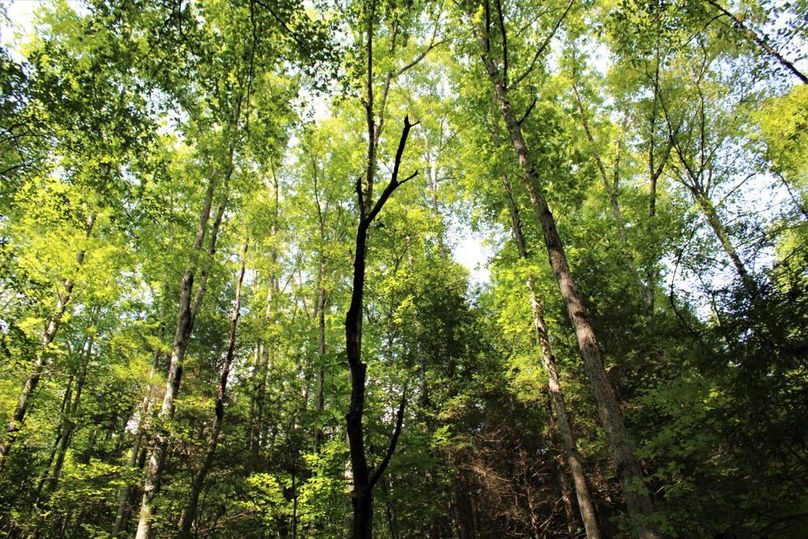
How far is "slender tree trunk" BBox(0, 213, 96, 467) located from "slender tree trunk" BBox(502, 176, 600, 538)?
11.7m

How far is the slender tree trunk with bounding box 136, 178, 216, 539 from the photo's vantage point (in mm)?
8313

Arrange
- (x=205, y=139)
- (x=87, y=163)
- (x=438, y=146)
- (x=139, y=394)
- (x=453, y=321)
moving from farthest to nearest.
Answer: (x=438, y=146) → (x=453, y=321) → (x=139, y=394) → (x=205, y=139) → (x=87, y=163)

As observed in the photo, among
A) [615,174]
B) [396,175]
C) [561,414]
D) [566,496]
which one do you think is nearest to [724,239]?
[615,174]

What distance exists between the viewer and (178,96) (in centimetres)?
A: 752

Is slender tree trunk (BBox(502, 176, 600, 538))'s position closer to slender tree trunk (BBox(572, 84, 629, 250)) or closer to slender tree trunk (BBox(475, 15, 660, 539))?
slender tree trunk (BBox(475, 15, 660, 539))

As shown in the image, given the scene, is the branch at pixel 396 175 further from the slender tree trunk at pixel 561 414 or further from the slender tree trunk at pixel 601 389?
the slender tree trunk at pixel 561 414

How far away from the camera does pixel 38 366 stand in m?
10.6

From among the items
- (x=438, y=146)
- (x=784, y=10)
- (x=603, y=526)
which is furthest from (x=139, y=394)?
(x=784, y=10)

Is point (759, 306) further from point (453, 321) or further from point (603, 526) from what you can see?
point (603, 526)

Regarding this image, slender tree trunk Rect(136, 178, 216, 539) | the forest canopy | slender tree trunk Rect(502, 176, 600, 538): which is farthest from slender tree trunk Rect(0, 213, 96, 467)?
slender tree trunk Rect(502, 176, 600, 538)

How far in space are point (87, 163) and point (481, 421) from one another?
37.8 ft

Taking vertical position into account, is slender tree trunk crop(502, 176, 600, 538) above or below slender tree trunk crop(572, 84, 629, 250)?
below

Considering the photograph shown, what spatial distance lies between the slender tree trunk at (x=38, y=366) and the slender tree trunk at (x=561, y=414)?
1172 centimetres

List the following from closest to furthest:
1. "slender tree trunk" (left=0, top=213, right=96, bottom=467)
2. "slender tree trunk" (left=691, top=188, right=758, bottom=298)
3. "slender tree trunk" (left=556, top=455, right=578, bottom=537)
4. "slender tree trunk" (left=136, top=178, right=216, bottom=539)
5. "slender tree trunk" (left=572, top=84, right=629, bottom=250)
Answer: "slender tree trunk" (left=691, top=188, right=758, bottom=298) → "slender tree trunk" (left=136, top=178, right=216, bottom=539) → "slender tree trunk" (left=0, top=213, right=96, bottom=467) → "slender tree trunk" (left=556, top=455, right=578, bottom=537) → "slender tree trunk" (left=572, top=84, right=629, bottom=250)
